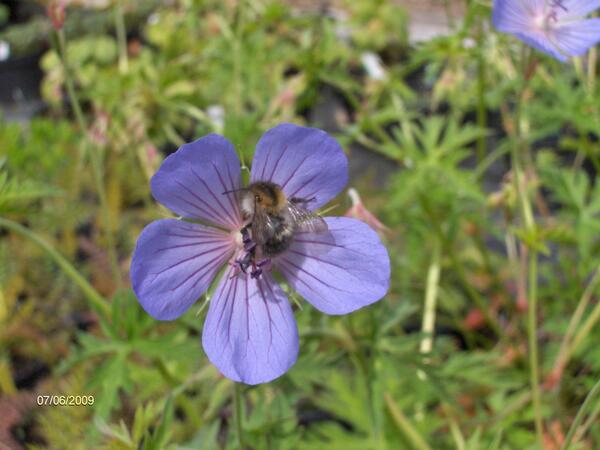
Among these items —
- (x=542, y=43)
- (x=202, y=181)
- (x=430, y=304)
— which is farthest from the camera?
(x=430, y=304)

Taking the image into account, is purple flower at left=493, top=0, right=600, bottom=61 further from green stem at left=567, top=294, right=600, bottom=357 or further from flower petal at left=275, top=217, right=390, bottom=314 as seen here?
green stem at left=567, top=294, right=600, bottom=357

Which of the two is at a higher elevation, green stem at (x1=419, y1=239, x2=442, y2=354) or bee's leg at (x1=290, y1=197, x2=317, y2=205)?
bee's leg at (x1=290, y1=197, x2=317, y2=205)

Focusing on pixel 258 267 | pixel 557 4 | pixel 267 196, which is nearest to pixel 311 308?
pixel 258 267

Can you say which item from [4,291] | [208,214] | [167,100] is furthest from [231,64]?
[208,214]

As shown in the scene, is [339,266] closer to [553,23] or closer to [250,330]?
[250,330]

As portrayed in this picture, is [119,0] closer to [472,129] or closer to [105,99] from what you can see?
[105,99]

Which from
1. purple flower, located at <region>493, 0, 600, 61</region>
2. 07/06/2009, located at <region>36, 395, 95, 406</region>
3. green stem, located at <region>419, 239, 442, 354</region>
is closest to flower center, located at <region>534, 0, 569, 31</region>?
purple flower, located at <region>493, 0, 600, 61</region>
